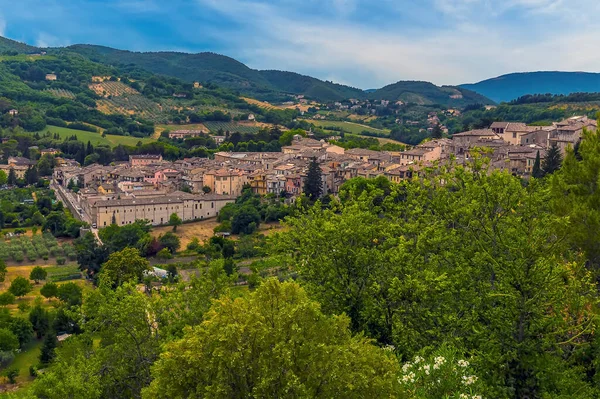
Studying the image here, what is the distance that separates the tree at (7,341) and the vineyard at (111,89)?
106 m

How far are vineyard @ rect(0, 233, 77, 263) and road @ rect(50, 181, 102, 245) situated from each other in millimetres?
2712

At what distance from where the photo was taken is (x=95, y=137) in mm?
91938

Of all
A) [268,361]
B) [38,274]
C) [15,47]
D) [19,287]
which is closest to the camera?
[268,361]

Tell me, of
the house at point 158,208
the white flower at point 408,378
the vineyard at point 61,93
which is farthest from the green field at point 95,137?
the white flower at point 408,378

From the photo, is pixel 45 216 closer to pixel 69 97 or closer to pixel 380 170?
pixel 380 170

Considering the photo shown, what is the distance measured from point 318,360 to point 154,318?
642cm

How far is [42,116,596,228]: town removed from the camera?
164 ft

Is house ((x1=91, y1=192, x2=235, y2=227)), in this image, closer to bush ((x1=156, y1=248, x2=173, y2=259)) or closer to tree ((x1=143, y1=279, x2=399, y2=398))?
bush ((x1=156, y1=248, x2=173, y2=259))

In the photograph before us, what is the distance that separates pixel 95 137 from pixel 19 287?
201 ft

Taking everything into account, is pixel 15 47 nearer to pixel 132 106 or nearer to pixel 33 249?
pixel 132 106

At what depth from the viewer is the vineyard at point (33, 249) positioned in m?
42.0

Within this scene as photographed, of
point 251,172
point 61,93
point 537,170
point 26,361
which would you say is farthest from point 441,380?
point 61,93

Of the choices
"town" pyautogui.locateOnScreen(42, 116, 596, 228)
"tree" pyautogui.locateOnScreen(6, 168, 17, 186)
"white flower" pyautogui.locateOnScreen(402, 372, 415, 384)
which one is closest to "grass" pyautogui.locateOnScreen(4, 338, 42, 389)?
"white flower" pyautogui.locateOnScreen(402, 372, 415, 384)

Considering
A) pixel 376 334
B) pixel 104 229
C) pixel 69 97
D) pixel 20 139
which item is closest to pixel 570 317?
pixel 376 334
